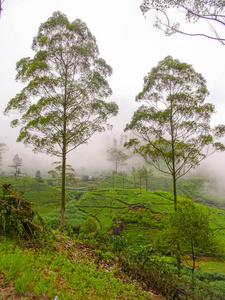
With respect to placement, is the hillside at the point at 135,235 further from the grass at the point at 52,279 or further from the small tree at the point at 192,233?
the small tree at the point at 192,233

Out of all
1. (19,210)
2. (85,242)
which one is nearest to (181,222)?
(85,242)

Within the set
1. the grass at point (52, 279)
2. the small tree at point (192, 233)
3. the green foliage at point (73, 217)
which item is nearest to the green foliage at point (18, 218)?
the grass at point (52, 279)

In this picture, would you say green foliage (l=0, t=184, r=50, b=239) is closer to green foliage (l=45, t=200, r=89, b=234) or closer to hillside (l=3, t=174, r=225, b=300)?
hillside (l=3, t=174, r=225, b=300)

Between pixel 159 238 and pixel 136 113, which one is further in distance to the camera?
pixel 136 113

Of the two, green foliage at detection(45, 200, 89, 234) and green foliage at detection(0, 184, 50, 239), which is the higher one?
green foliage at detection(0, 184, 50, 239)

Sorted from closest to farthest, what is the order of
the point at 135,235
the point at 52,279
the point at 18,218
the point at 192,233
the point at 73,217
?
the point at 52,279
the point at 18,218
the point at 192,233
the point at 135,235
the point at 73,217

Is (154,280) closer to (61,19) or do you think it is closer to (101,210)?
(61,19)

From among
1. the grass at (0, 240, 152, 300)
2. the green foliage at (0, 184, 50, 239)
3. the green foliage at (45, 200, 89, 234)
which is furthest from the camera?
the green foliage at (45, 200, 89, 234)

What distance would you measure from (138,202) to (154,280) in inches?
1531

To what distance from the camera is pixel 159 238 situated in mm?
8609

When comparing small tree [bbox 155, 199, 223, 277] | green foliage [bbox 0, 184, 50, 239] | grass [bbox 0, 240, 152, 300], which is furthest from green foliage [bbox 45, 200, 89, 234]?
grass [bbox 0, 240, 152, 300]

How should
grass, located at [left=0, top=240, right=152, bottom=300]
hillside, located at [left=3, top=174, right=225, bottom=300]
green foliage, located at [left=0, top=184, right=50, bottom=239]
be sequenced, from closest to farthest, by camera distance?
grass, located at [left=0, top=240, right=152, bottom=300], green foliage, located at [left=0, top=184, right=50, bottom=239], hillside, located at [left=3, top=174, right=225, bottom=300]

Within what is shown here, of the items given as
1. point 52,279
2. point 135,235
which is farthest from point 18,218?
point 135,235

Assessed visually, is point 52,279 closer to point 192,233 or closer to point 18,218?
point 18,218
